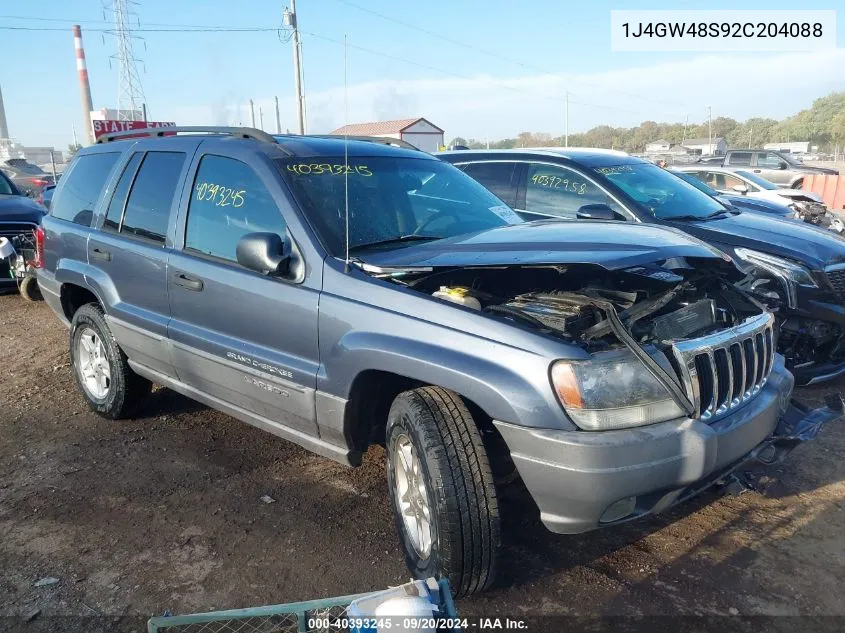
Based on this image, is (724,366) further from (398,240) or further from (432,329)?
(398,240)

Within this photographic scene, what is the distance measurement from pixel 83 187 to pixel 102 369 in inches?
51.2

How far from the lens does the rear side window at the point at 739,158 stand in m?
20.5

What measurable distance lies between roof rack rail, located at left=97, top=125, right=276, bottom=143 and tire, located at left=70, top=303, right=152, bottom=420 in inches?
48.5

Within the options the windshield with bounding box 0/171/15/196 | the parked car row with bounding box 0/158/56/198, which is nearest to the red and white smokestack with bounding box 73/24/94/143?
the parked car row with bounding box 0/158/56/198

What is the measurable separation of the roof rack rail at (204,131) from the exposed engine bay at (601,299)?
54.2 inches

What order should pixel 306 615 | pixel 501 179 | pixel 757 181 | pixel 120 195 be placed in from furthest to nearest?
pixel 757 181 → pixel 501 179 → pixel 120 195 → pixel 306 615

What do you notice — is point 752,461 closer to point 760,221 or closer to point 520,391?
point 520,391

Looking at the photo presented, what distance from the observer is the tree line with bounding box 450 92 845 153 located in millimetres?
55938

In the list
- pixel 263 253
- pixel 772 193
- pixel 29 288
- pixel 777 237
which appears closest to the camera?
pixel 263 253

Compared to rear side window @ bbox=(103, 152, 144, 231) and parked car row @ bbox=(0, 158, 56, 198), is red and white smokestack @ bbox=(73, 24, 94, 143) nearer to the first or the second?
parked car row @ bbox=(0, 158, 56, 198)

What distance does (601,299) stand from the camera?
2.82 metres

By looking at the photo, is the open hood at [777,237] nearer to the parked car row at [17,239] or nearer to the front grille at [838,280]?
the front grille at [838,280]

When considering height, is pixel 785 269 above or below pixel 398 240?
below

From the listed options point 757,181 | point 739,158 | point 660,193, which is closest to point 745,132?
point 739,158
